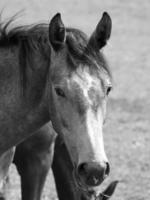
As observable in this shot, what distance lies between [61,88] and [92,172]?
0.67 metres

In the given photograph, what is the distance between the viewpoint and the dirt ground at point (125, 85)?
29.3 ft

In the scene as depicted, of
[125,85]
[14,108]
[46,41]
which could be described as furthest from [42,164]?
[125,85]

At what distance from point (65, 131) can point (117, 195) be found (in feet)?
10.8

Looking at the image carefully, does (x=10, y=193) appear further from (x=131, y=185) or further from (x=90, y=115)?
(x=90, y=115)

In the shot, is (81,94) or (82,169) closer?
(82,169)

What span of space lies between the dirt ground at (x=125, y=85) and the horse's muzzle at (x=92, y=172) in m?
1.20

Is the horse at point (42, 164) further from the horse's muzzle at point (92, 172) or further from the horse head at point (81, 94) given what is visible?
the horse's muzzle at point (92, 172)

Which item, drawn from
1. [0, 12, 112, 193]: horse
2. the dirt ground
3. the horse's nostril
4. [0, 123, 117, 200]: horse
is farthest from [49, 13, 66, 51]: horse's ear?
[0, 123, 117, 200]: horse

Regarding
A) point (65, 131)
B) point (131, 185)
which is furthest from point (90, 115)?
point (131, 185)

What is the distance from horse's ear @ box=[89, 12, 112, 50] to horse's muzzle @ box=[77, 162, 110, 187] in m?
0.98

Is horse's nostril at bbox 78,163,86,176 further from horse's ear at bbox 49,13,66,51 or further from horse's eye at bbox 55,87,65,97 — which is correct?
horse's ear at bbox 49,13,66,51

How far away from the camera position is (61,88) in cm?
508

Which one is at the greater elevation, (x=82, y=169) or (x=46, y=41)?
(x=46, y=41)

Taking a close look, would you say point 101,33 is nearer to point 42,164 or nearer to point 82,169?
point 82,169
